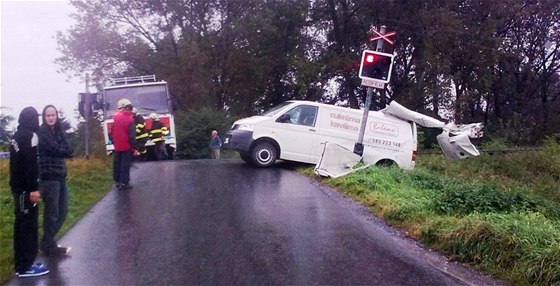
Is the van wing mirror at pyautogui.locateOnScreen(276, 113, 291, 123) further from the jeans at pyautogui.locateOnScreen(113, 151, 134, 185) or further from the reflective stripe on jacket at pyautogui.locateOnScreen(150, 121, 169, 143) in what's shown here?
the reflective stripe on jacket at pyautogui.locateOnScreen(150, 121, 169, 143)

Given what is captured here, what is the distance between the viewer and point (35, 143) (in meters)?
7.46

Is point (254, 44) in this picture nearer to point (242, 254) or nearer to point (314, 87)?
point (314, 87)

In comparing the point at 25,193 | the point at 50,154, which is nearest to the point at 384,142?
the point at 50,154

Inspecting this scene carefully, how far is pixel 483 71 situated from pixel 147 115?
20.6 metres

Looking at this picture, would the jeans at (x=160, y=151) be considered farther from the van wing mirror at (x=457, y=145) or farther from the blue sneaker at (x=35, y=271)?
the blue sneaker at (x=35, y=271)

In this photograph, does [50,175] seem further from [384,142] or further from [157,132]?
[157,132]

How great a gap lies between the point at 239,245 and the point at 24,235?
2.39 m

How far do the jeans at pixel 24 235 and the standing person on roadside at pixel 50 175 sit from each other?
664 millimetres

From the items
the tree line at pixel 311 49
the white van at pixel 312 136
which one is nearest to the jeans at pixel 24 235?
the white van at pixel 312 136

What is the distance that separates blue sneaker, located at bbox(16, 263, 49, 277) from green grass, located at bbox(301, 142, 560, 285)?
171 inches

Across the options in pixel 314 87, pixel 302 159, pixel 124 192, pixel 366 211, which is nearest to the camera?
pixel 366 211

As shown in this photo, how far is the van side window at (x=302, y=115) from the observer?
1748cm

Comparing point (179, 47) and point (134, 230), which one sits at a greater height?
point (179, 47)

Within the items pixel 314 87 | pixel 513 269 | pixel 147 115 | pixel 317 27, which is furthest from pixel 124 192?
pixel 317 27
